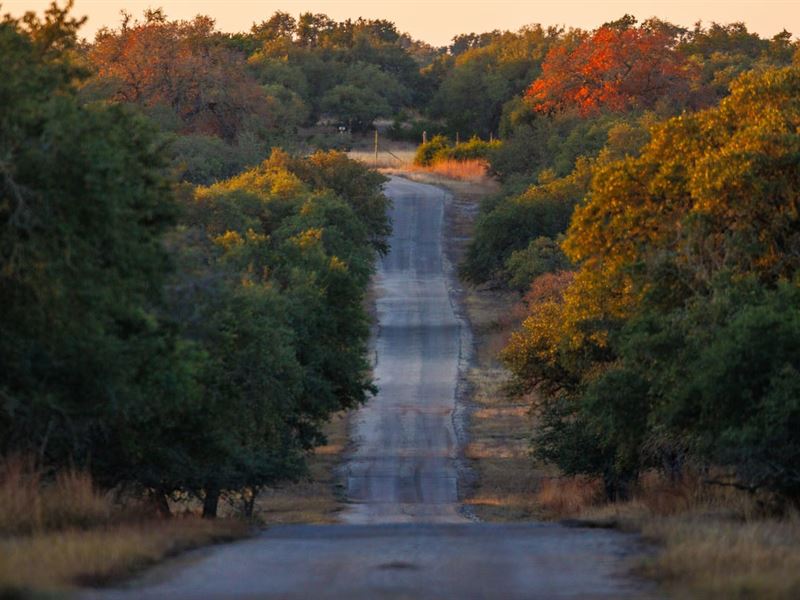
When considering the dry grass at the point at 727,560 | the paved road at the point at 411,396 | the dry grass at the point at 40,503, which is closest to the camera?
the dry grass at the point at 727,560

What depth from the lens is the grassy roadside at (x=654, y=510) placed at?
37.2 ft

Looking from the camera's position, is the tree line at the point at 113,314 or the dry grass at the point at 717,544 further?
the tree line at the point at 113,314

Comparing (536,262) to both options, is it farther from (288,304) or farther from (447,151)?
(447,151)

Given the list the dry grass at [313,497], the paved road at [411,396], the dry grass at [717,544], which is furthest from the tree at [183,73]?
the dry grass at [717,544]

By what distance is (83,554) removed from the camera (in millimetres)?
11961

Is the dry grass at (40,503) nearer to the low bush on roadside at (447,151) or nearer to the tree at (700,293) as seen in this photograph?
the tree at (700,293)

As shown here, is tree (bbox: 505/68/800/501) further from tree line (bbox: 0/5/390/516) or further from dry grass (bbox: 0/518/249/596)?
dry grass (bbox: 0/518/249/596)

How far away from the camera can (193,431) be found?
899 inches

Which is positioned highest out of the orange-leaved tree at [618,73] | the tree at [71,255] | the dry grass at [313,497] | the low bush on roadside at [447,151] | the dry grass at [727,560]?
the orange-leaved tree at [618,73]

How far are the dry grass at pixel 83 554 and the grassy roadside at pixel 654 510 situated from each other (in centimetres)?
430

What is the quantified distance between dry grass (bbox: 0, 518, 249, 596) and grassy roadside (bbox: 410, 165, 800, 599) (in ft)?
14.1

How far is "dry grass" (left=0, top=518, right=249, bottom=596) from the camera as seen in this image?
10734mm

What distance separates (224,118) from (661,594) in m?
64.4

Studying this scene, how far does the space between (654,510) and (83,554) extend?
34.8 feet
